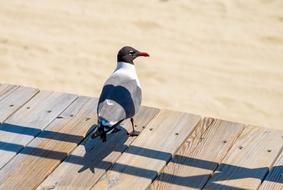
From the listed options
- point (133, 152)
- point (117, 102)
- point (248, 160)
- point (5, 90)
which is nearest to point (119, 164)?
point (133, 152)

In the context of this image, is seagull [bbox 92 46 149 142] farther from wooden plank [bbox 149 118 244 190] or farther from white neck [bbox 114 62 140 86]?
wooden plank [bbox 149 118 244 190]

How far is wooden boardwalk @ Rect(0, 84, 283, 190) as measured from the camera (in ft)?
17.8

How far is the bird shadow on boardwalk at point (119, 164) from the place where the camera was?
545 cm

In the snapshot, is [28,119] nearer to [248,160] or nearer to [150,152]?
[150,152]

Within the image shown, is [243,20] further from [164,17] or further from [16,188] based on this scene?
[16,188]

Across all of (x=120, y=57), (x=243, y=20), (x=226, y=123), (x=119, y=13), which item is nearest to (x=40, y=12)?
(x=119, y=13)

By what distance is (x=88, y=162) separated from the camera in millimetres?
5641

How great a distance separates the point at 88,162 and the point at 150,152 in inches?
18.3

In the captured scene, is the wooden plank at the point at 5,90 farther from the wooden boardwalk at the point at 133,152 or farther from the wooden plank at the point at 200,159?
the wooden plank at the point at 200,159

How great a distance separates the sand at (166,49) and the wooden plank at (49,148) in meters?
2.39

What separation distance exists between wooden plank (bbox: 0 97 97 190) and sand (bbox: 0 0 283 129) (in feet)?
7.84

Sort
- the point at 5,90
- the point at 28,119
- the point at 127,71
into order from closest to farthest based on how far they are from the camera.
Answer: the point at 28,119
the point at 127,71
the point at 5,90

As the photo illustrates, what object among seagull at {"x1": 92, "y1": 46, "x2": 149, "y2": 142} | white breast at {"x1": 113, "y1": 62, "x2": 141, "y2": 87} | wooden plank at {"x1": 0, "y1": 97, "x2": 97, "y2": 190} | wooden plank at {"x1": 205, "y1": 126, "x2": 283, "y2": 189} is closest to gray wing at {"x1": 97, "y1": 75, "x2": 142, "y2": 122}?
seagull at {"x1": 92, "y1": 46, "x2": 149, "y2": 142}

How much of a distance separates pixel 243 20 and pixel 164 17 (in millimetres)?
1095
